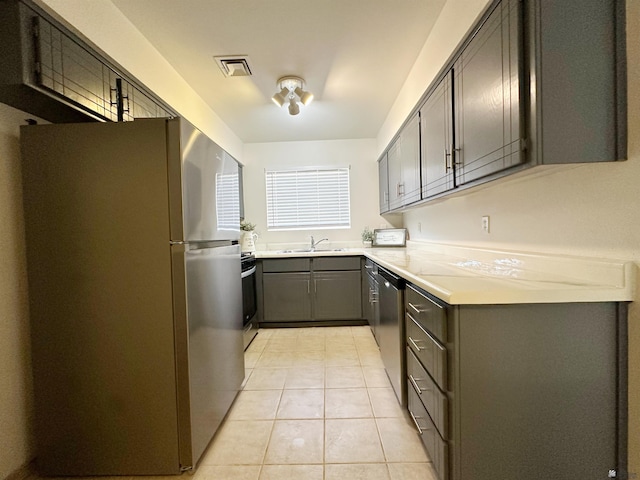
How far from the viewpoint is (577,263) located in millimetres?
1199

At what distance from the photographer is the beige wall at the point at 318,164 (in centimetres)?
432

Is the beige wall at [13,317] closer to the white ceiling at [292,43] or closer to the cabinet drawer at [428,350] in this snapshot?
the white ceiling at [292,43]

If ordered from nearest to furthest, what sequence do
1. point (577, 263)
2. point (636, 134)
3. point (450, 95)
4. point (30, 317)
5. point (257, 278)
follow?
point (636, 134), point (577, 263), point (30, 317), point (450, 95), point (257, 278)

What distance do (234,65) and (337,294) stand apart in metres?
2.50

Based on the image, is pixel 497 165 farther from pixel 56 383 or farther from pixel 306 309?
pixel 306 309

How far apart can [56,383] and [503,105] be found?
7.39ft

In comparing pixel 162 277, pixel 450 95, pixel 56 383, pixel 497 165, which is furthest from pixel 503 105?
pixel 56 383

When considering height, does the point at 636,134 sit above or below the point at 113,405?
above

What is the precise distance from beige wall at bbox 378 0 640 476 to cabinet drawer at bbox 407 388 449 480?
60cm

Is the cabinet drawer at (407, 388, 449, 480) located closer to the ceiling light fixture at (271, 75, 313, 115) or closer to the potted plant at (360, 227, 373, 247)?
the ceiling light fixture at (271, 75, 313, 115)

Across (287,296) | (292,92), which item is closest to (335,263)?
(287,296)

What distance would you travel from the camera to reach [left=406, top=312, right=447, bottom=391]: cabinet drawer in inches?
46.6

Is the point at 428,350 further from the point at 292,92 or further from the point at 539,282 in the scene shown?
the point at 292,92

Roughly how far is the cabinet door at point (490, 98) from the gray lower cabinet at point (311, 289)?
2181 millimetres
